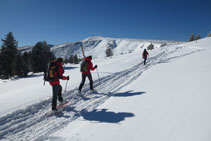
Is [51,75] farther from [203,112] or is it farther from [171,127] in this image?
[203,112]

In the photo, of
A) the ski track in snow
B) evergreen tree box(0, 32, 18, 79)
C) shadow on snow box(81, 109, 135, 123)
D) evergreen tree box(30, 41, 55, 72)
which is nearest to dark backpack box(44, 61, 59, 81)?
the ski track in snow

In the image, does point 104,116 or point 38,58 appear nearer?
point 104,116

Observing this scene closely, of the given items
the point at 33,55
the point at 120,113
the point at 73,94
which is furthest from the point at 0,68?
the point at 120,113

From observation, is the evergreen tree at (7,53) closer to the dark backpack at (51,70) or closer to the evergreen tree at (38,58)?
the evergreen tree at (38,58)

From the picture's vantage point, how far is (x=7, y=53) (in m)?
25.8

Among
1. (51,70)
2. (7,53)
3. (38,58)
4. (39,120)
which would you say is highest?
(7,53)

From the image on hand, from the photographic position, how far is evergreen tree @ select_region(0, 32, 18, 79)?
2431 cm

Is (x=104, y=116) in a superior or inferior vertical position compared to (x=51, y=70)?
inferior

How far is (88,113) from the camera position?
412 cm

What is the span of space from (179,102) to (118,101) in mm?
2171

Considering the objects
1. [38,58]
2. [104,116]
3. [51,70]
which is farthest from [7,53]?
[104,116]

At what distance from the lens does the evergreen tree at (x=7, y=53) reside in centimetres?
2431

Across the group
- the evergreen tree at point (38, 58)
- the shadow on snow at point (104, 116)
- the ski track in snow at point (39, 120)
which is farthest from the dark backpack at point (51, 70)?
the evergreen tree at point (38, 58)

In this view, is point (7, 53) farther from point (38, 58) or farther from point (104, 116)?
point (104, 116)
